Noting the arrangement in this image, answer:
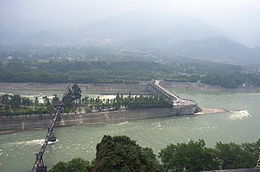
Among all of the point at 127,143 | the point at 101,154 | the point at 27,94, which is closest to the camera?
the point at 101,154

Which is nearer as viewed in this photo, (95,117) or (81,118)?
(81,118)

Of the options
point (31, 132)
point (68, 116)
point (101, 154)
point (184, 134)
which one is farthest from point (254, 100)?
point (101, 154)

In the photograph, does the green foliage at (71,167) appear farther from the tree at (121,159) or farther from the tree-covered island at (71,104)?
the tree-covered island at (71,104)

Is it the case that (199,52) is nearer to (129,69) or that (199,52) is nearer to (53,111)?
(129,69)

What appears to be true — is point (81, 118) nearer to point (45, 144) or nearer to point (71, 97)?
point (71, 97)

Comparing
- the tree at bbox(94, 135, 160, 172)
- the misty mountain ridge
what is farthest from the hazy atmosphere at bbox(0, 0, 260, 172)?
the misty mountain ridge

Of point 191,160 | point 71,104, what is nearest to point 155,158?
point 191,160

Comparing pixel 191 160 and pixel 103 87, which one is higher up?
pixel 103 87
